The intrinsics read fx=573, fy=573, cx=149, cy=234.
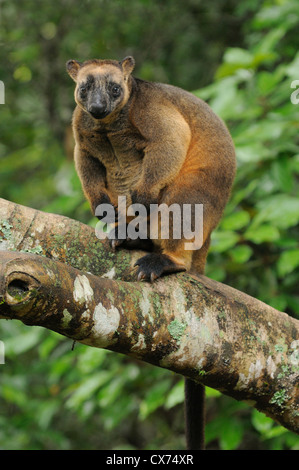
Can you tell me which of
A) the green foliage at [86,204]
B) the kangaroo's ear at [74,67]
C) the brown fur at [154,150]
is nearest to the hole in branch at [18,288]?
the brown fur at [154,150]

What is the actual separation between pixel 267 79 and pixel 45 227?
2257 millimetres

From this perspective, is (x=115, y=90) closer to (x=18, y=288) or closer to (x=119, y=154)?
(x=119, y=154)

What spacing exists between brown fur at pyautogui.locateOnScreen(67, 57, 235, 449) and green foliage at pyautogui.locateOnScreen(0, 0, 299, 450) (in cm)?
23

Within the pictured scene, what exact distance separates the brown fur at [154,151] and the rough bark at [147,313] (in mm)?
389

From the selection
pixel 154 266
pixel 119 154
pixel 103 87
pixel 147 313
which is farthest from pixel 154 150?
pixel 147 313

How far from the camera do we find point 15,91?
8.59 meters

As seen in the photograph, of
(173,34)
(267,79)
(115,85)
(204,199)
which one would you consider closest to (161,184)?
(204,199)

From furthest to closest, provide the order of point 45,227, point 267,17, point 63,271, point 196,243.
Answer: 1. point 267,17
2. point 196,243
3. point 45,227
4. point 63,271

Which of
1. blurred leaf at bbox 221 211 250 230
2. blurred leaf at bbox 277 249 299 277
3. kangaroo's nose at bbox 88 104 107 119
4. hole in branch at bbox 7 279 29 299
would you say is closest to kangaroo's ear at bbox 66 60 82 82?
kangaroo's nose at bbox 88 104 107 119

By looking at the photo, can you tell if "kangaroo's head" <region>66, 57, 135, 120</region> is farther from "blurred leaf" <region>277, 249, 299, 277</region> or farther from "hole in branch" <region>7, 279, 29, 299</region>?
"hole in branch" <region>7, 279, 29, 299</region>

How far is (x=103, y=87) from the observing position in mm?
4164

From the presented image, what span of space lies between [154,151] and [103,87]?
2.05 ft

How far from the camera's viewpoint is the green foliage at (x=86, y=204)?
14.6 feet
